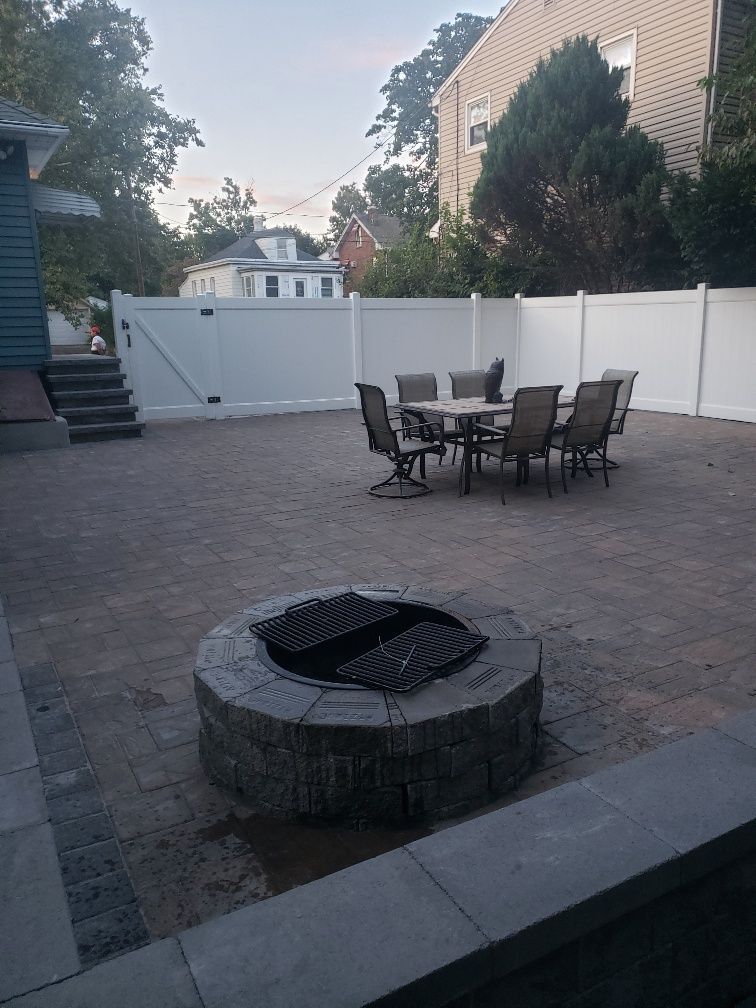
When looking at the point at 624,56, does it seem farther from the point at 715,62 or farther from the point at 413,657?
the point at 413,657

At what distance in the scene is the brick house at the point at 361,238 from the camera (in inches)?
1534

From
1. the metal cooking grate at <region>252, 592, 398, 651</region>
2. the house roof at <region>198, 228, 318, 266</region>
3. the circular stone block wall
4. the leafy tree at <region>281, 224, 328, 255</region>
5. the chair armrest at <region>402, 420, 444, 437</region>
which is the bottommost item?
the circular stone block wall

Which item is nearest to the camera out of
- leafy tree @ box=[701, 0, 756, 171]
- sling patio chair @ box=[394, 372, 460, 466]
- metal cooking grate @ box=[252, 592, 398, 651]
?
metal cooking grate @ box=[252, 592, 398, 651]

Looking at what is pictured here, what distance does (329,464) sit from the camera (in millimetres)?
8875

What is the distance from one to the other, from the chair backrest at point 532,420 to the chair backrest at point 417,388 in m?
2.04

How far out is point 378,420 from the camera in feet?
23.4

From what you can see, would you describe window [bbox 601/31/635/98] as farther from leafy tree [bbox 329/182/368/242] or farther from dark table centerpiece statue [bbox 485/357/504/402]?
leafy tree [bbox 329/182/368/242]

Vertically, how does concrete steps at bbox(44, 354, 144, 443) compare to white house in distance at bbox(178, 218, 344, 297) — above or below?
below

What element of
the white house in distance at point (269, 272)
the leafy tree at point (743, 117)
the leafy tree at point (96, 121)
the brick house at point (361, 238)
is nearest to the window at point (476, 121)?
the leafy tree at point (743, 117)

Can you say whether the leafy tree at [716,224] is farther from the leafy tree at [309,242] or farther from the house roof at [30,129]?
the leafy tree at [309,242]

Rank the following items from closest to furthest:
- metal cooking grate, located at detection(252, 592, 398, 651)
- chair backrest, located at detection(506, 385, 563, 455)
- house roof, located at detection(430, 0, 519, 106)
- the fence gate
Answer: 1. metal cooking grate, located at detection(252, 592, 398, 651)
2. chair backrest, located at detection(506, 385, 563, 455)
3. the fence gate
4. house roof, located at detection(430, 0, 519, 106)

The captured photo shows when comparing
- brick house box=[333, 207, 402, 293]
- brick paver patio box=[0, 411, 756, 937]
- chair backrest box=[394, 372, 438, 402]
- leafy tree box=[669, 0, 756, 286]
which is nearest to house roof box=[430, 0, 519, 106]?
leafy tree box=[669, 0, 756, 286]

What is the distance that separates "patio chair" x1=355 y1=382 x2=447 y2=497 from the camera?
6.97 meters

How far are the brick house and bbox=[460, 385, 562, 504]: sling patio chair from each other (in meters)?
32.4
